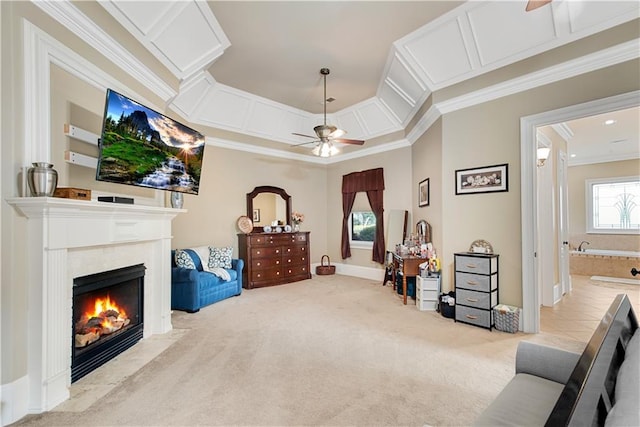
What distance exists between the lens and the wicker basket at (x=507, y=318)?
339cm

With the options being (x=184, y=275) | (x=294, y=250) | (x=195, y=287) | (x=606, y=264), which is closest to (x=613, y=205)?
(x=606, y=264)

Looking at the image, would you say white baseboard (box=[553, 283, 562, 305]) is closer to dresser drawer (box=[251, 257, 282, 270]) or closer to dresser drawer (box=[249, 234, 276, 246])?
dresser drawer (box=[251, 257, 282, 270])

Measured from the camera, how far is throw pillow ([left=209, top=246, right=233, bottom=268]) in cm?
512

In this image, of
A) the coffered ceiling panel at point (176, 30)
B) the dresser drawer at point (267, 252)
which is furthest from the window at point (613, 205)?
A: the coffered ceiling panel at point (176, 30)

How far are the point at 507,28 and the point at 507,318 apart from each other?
→ 10.7 ft

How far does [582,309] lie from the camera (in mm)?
4277

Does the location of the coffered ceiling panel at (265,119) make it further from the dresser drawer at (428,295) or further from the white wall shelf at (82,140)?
the dresser drawer at (428,295)

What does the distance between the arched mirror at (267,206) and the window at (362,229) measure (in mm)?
1519

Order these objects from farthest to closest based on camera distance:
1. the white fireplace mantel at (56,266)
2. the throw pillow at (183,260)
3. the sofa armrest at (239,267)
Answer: the sofa armrest at (239,267), the throw pillow at (183,260), the white fireplace mantel at (56,266)

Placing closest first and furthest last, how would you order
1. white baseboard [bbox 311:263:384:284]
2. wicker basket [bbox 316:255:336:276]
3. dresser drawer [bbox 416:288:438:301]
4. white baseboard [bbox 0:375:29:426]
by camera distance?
white baseboard [bbox 0:375:29:426] < dresser drawer [bbox 416:288:438:301] < white baseboard [bbox 311:263:384:284] < wicker basket [bbox 316:255:336:276]

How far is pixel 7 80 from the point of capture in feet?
6.51

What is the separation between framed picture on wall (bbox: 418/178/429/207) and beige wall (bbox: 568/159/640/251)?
5.39 meters

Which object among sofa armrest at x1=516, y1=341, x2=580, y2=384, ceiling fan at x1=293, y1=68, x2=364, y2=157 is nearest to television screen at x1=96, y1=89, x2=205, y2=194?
ceiling fan at x1=293, y1=68, x2=364, y2=157

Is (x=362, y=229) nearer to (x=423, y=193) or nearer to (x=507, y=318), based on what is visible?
(x=423, y=193)
